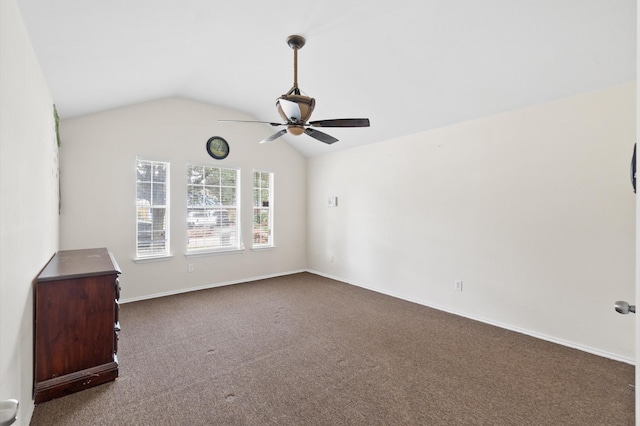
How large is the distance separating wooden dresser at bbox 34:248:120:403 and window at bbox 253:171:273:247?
10.7ft

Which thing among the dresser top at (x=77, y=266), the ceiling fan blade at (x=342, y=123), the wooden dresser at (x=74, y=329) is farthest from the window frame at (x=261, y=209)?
the wooden dresser at (x=74, y=329)

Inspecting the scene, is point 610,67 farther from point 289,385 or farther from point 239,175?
point 239,175

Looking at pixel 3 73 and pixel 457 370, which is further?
pixel 457 370

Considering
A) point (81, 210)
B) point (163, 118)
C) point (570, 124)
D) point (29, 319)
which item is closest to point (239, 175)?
point (163, 118)

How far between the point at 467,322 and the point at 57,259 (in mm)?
4355

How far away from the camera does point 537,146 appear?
3.23 meters

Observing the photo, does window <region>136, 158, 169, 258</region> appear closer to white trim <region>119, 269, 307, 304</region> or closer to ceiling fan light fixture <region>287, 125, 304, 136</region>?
white trim <region>119, 269, 307, 304</region>

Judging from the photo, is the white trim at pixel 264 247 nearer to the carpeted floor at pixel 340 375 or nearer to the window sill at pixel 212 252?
the window sill at pixel 212 252

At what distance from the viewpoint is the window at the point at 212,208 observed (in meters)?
4.91

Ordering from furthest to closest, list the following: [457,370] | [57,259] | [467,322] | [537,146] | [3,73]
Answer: [467,322], [537,146], [57,259], [457,370], [3,73]

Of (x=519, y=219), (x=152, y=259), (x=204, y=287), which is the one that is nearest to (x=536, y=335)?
(x=519, y=219)

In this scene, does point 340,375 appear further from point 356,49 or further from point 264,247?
point 264,247

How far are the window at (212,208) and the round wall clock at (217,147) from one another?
228 mm

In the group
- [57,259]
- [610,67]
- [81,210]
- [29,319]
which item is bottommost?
[29,319]
